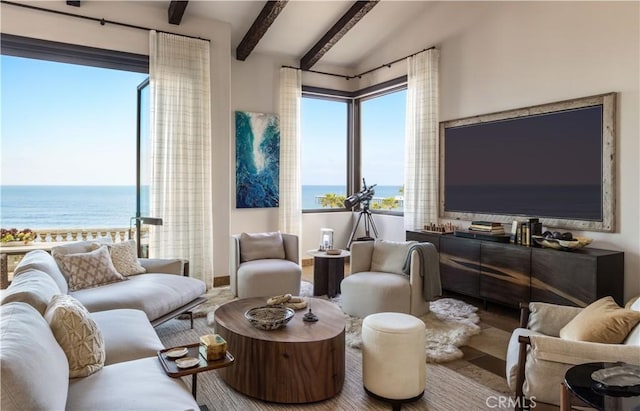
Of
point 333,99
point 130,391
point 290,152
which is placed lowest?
point 130,391

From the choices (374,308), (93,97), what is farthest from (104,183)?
(374,308)

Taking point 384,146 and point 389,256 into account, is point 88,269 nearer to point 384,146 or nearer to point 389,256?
point 389,256

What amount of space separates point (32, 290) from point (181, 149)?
299cm

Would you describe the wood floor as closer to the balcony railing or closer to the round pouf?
the round pouf

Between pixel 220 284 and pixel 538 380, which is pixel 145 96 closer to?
pixel 220 284

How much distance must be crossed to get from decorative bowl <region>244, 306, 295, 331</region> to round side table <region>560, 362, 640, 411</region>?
158 cm

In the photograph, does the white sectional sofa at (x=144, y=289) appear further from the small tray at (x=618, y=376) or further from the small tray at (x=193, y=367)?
the small tray at (x=618, y=376)

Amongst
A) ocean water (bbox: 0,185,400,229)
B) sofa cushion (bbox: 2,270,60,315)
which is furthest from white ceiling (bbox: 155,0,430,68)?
ocean water (bbox: 0,185,400,229)

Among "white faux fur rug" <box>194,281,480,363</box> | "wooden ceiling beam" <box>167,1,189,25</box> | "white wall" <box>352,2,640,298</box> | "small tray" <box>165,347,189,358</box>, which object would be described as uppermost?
"wooden ceiling beam" <box>167,1,189,25</box>

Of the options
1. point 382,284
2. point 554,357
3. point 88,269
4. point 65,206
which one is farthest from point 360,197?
point 65,206

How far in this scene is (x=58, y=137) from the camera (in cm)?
906

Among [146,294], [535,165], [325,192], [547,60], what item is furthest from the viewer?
[325,192]

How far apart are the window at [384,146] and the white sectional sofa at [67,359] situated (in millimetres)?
4411

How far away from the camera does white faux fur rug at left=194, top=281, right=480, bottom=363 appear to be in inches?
123
